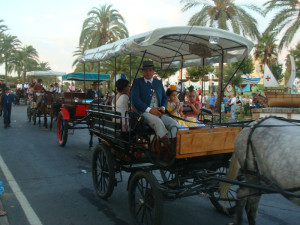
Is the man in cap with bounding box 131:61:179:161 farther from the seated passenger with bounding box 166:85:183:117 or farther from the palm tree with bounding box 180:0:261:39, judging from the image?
the palm tree with bounding box 180:0:261:39

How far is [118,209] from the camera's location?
185 inches

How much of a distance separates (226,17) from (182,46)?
14624 mm

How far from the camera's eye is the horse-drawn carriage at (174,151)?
380 cm

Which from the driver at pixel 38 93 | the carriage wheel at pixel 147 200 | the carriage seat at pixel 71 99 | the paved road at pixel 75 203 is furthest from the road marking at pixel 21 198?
the driver at pixel 38 93

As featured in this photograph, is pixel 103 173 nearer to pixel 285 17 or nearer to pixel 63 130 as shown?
pixel 63 130

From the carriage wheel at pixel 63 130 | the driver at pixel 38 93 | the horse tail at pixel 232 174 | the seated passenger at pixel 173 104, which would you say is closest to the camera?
the horse tail at pixel 232 174

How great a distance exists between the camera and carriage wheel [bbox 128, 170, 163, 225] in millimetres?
3619

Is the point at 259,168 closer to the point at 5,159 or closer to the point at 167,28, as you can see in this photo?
the point at 167,28

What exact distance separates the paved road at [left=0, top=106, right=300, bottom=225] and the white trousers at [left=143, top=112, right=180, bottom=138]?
50.0 inches

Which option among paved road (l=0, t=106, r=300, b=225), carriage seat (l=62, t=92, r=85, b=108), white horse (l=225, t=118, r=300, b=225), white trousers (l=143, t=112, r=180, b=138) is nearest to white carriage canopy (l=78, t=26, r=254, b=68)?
white trousers (l=143, t=112, r=180, b=138)

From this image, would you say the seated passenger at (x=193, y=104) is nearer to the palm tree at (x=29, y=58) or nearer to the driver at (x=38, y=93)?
the driver at (x=38, y=93)

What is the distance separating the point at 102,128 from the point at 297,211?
3.47 m

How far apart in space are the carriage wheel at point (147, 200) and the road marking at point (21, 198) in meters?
1.35

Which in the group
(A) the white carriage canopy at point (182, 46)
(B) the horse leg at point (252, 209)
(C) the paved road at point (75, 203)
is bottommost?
(C) the paved road at point (75, 203)
